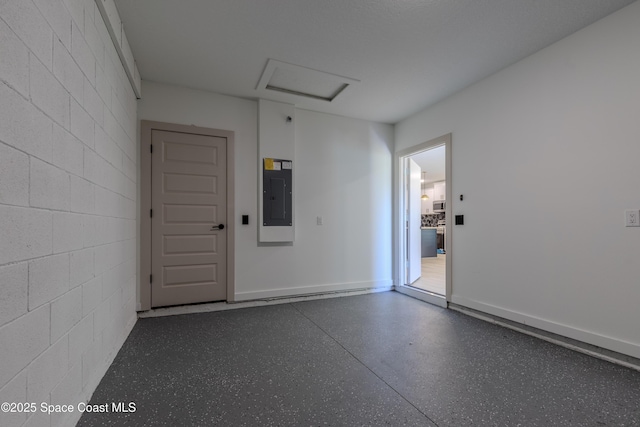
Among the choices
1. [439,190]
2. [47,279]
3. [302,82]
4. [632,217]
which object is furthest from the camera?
[439,190]

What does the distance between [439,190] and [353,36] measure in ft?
29.7

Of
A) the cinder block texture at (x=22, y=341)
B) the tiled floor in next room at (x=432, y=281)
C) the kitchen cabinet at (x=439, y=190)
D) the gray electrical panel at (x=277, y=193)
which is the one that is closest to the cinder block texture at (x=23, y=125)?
the cinder block texture at (x=22, y=341)

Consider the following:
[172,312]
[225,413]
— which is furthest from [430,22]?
[172,312]

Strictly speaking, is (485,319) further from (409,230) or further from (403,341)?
(409,230)

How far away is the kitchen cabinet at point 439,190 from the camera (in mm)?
10227

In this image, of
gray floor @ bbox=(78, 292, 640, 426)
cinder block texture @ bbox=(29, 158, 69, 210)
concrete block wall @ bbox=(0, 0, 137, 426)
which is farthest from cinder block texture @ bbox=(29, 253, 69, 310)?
gray floor @ bbox=(78, 292, 640, 426)

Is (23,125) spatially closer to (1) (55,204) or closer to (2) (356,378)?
(1) (55,204)

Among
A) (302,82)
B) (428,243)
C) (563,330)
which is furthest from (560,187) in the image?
(428,243)

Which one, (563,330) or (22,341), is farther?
(563,330)

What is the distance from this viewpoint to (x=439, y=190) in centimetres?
1044

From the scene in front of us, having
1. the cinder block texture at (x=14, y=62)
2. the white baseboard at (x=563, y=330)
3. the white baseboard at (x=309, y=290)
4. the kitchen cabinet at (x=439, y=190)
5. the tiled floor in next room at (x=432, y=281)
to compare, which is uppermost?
the kitchen cabinet at (x=439, y=190)

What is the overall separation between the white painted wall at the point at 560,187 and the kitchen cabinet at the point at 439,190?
740 centimetres

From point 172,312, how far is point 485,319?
349cm

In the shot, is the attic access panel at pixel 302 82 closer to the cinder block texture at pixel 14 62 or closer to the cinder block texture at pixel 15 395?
the cinder block texture at pixel 14 62
